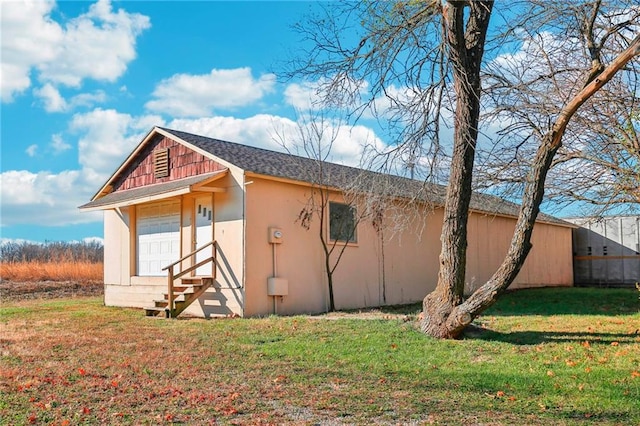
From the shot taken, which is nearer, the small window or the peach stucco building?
the peach stucco building

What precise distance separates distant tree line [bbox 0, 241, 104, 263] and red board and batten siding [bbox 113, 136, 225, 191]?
425 inches

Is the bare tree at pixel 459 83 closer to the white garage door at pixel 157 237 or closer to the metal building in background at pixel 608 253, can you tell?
the white garage door at pixel 157 237

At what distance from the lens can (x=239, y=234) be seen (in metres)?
12.8

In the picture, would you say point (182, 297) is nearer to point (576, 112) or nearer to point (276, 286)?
point (276, 286)

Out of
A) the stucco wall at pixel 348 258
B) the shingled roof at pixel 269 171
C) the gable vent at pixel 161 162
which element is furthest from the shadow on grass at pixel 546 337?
the gable vent at pixel 161 162

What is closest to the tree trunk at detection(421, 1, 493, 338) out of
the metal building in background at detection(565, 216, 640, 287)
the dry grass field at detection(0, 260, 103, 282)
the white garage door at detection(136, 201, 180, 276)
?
the white garage door at detection(136, 201, 180, 276)

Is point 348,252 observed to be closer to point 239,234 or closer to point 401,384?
point 239,234

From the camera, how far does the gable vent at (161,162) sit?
15086mm

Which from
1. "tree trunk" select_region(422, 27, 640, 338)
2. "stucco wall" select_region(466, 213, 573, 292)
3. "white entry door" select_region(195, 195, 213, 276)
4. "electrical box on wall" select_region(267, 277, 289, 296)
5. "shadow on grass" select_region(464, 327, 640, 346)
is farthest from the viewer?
"stucco wall" select_region(466, 213, 573, 292)

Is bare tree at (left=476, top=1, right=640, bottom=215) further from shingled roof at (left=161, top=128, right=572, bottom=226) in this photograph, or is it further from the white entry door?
the white entry door

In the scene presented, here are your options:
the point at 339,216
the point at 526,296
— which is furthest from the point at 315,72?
the point at 526,296

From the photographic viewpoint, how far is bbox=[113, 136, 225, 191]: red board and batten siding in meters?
14.1

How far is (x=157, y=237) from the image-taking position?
50.2 feet

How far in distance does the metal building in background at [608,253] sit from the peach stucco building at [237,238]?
9039mm
